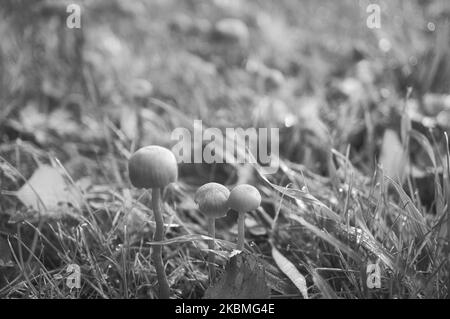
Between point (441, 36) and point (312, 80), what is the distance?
66 cm

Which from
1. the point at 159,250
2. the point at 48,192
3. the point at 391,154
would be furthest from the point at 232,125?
the point at 159,250

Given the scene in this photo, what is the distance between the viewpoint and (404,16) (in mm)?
3184

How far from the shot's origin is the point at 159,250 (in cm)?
122

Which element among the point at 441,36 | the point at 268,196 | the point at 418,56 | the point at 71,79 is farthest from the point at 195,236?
the point at 418,56

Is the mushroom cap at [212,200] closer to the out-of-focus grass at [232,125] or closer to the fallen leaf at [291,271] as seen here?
the out-of-focus grass at [232,125]

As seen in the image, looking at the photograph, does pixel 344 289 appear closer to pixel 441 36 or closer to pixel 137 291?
pixel 137 291

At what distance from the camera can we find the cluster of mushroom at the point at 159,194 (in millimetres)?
1136

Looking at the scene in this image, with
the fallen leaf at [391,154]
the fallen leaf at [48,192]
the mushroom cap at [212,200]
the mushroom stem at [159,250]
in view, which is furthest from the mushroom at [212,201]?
the fallen leaf at [391,154]

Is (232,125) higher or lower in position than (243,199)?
higher

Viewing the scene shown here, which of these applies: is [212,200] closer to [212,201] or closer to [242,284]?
[212,201]

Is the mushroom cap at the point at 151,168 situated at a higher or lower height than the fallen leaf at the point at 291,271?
higher

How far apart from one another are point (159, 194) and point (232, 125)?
2.82ft
